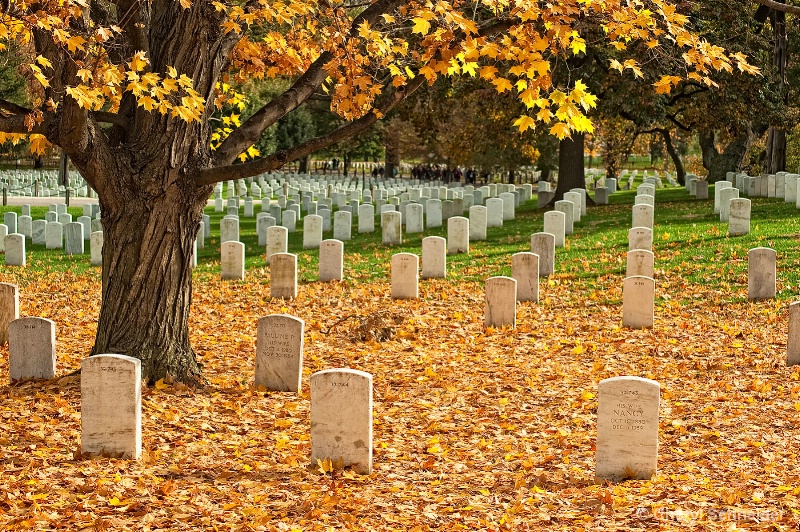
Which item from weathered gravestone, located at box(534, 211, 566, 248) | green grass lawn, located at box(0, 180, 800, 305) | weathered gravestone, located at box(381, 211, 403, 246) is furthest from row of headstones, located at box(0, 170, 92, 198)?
weathered gravestone, located at box(534, 211, 566, 248)

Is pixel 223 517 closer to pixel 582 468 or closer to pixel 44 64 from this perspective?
pixel 582 468

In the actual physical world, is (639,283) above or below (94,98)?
below

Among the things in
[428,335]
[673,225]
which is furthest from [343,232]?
[428,335]

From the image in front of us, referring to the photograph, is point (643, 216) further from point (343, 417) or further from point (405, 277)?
point (343, 417)

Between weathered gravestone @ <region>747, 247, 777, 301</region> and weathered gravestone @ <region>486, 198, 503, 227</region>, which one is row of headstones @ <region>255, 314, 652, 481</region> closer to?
weathered gravestone @ <region>747, 247, 777, 301</region>

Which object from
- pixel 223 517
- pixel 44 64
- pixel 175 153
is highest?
pixel 44 64

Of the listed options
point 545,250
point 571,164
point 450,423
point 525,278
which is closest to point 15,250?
point 545,250

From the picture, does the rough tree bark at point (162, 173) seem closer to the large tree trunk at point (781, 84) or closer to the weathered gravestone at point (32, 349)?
the weathered gravestone at point (32, 349)

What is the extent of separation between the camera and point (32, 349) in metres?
10.7

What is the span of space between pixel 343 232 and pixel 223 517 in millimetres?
17531

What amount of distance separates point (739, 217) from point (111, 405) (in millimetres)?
15155

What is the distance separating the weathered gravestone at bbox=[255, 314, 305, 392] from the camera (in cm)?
1071

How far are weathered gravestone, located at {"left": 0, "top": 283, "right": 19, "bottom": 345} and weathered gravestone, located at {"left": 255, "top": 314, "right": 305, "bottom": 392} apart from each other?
13.2 feet

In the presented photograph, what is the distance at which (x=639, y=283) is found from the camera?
13961 millimetres
